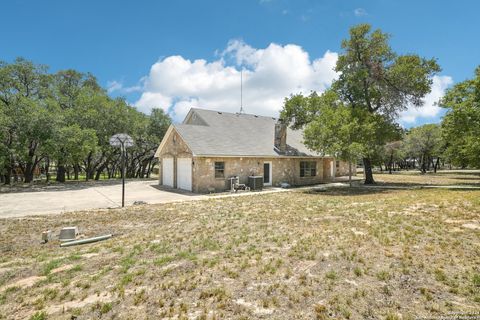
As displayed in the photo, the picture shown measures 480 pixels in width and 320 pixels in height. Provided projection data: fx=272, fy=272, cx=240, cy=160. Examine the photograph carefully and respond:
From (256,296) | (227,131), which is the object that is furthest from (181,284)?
(227,131)

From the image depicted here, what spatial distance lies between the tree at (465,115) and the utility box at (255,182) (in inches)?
554

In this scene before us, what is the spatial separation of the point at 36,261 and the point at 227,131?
1664cm

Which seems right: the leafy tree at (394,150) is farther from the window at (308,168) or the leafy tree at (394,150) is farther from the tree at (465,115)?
the window at (308,168)

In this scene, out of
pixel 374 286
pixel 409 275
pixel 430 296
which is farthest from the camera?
pixel 409 275

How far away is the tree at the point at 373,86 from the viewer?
19500 mm

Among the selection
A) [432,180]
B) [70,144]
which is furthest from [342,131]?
[70,144]

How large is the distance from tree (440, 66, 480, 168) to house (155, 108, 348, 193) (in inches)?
363

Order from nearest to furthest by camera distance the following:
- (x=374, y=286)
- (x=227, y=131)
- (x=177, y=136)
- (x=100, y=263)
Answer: (x=374, y=286) → (x=100, y=263) → (x=177, y=136) → (x=227, y=131)

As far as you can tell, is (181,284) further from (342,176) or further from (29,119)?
(342,176)

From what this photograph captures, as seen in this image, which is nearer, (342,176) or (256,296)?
(256,296)

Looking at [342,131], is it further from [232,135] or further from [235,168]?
[232,135]

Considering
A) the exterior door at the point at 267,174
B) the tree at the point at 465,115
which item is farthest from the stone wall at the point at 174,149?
the tree at the point at 465,115

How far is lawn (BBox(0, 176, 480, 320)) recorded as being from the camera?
3.75 meters

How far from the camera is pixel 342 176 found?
30359 millimetres
